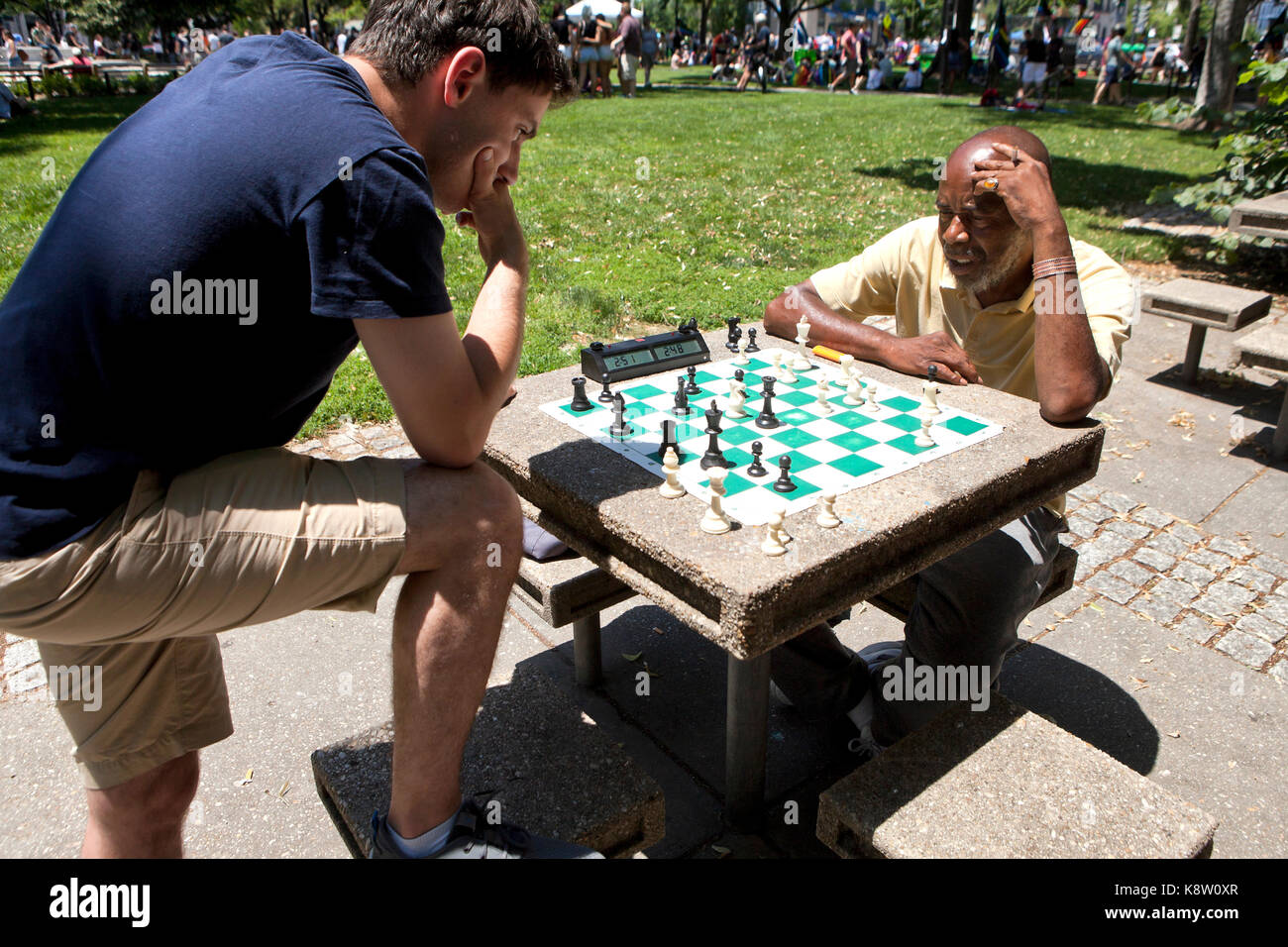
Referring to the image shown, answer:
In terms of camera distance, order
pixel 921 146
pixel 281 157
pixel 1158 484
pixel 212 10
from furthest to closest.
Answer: pixel 212 10 < pixel 921 146 < pixel 1158 484 < pixel 281 157

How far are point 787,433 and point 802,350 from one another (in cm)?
75

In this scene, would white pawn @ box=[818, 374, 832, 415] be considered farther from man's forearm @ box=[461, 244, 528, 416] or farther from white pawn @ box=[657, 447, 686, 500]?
man's forearm @ box=[461, 244, 528, 416]

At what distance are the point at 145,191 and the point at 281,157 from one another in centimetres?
25

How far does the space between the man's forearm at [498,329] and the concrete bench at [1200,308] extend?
17.5ft

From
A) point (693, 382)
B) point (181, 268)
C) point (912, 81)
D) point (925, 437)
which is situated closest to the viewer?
point (181, 268)

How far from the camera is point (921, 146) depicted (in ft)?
48.5

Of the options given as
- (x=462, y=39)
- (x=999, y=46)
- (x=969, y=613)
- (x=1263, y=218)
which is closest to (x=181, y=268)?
(x=462, y=39)

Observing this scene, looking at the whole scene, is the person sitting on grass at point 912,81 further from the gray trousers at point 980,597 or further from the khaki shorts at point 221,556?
the khaki shorts at point 221,556

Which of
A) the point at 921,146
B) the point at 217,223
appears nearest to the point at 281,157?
the point at 217,223

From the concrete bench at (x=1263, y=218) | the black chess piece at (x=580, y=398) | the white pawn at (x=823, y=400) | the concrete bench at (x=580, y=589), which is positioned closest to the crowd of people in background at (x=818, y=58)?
the concrete bench at (x=1263, y=218)

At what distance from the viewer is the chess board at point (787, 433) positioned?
2.15 m

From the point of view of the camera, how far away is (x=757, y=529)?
1961 millimetres

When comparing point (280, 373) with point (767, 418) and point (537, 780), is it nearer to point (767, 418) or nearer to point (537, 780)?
point (537, 780)
